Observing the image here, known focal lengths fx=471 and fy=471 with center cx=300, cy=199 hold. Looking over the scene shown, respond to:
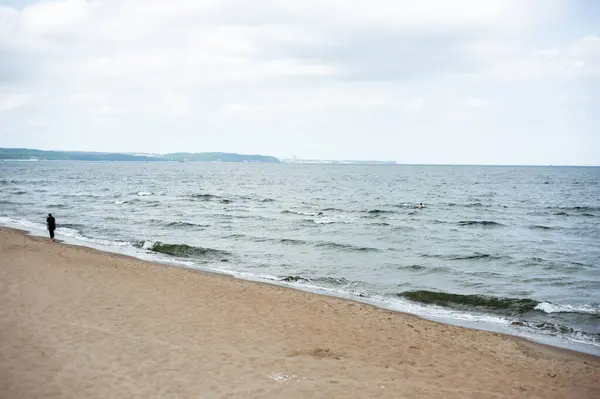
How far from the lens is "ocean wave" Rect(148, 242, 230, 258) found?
25.5 metres

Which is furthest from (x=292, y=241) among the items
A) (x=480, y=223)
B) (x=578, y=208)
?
(x=578, y=208)

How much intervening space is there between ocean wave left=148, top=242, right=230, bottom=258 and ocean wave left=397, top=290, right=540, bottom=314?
11.6 metres

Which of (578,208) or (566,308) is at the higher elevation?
(578,208)

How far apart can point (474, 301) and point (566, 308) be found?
9.56 ft

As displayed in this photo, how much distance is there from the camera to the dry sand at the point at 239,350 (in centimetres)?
852

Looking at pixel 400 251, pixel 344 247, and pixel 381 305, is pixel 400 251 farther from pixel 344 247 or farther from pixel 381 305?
pixel 381 305

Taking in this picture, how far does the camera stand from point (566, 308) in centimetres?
1580

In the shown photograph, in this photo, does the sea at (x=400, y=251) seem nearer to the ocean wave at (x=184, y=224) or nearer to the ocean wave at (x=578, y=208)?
the ocean wave at (x=184, y=224)

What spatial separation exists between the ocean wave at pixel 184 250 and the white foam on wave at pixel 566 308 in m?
15.7

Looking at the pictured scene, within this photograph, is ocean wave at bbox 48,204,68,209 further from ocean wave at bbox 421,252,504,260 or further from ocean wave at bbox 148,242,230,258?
ocean wave at bbox 421,252,504,260

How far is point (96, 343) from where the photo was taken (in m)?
10.1

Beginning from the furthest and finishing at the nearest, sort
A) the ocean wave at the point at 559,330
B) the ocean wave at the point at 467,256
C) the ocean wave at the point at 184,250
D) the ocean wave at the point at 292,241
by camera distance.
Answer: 1. the ocean wave at the point at 292,241
2. the ocean wave at the point at 184,250
3. the ocean wave at the point at 467,256
4. the ocean wave at the point at 559,330

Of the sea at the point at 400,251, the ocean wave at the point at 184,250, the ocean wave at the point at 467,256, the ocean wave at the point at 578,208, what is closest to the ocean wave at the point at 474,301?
the sea at the point at 400,251

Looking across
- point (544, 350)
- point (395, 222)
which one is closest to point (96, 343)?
point (544, 350)
